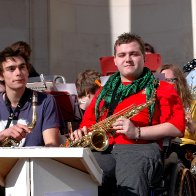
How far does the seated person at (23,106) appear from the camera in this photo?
194 inches

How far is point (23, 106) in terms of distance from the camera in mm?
5027

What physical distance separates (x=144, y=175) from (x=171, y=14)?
595 cm

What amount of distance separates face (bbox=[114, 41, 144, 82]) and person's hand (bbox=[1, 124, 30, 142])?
945mm

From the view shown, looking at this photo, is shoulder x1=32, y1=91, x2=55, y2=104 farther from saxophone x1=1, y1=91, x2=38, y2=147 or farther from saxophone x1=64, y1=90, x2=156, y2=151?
saxophone x1=64, y1=90, x2=156, y2=151

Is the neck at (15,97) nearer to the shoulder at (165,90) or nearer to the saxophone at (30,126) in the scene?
the saxophone at (30,126)

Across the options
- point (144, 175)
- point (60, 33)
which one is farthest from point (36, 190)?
point (60, 33)

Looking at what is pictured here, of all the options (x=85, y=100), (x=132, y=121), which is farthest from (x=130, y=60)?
(x=85, y=100)

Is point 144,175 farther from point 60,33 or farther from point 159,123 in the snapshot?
point 60,33

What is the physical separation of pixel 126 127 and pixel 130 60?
638 millimetres

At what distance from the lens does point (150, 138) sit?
4672 mm

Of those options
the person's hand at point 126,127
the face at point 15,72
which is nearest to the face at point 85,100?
the face at point 15,72

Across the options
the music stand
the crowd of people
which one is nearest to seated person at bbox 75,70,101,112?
the music stand

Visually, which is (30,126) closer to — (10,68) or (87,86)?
(10,68)

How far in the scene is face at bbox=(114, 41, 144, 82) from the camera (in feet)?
16.4
